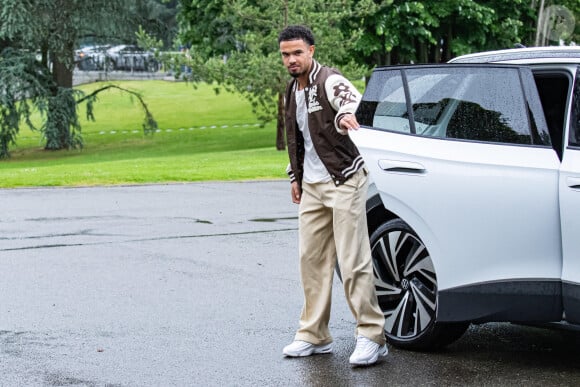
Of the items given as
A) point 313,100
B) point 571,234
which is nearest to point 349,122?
point 313,100

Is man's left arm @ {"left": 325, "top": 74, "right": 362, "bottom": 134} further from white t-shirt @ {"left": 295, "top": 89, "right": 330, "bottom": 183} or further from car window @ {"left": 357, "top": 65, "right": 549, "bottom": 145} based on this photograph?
car window @ {"left": 357, "top": 65, "right": 549, "bottom": 145}

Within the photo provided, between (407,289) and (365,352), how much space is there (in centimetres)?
48

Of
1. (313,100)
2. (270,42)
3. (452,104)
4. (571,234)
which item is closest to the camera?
(571,234)

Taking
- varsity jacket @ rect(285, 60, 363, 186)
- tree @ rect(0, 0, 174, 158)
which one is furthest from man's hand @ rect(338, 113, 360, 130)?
tree @ rect(0, 0, 174, 158)

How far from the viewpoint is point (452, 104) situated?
20.9 feet

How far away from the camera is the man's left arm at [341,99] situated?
6059 millimetres

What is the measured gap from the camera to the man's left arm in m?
6.06

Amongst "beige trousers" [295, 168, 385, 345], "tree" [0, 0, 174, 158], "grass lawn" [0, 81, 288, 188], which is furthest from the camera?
"tree" [0, 0, 174, 158]

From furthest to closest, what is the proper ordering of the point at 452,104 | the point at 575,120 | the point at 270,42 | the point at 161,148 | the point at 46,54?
1. the point at 161,148
2. the point at 46,54
3. the point at 270,42
4. the point at 452,104
5. the point at 575,120

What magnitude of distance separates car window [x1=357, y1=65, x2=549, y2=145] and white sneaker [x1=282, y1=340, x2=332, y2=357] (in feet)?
4.20

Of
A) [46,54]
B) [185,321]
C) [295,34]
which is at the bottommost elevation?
[185,321]

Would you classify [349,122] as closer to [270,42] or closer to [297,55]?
[297,55]

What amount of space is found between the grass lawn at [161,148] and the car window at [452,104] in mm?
14345

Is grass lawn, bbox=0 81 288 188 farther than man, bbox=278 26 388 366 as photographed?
Yes
